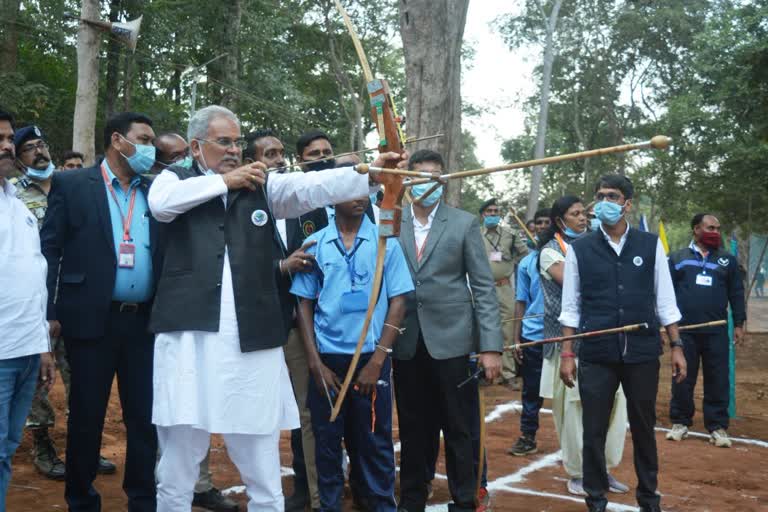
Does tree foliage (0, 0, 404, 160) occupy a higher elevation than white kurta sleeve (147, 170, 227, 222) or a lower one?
higher

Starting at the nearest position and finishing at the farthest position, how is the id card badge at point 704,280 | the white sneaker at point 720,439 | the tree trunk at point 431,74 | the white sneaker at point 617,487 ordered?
the white sneaker at point 617,487 < the white sneaker at point 720,439 < the tree trunk at point 431,74 < the id card badge at point 704,280

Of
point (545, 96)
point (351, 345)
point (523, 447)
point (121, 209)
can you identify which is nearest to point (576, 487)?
point (523, 447)

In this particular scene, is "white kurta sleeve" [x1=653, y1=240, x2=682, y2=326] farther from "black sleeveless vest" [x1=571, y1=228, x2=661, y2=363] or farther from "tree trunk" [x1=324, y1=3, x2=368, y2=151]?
"tree trunk" [x1=324, y1=3, x2=368, y2=151]

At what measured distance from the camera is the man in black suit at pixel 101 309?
13.9 ft

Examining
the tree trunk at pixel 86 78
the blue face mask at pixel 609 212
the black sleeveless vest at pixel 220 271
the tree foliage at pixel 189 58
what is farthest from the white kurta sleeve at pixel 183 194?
the tree foliage at pixel 189 58

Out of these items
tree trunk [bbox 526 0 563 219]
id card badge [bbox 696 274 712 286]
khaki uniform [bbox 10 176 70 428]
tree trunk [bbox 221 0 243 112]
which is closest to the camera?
khaki uniform [bbox 10 176 70 428]

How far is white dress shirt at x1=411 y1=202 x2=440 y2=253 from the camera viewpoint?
492 centimetres

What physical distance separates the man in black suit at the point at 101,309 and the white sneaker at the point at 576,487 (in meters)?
2.99

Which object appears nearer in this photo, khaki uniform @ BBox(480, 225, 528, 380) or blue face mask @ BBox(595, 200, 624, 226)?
blue face mask @ BBox(595, 200, 624, 226)

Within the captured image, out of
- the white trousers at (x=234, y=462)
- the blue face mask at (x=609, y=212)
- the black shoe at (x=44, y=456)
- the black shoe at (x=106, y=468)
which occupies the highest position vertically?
the blue face mask at (x=609, y=212)

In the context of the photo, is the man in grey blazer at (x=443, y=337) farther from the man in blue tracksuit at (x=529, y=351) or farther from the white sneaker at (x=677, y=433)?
the white sneaker at (x=677, y=433)

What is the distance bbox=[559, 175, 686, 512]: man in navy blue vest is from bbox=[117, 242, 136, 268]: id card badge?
2.69m

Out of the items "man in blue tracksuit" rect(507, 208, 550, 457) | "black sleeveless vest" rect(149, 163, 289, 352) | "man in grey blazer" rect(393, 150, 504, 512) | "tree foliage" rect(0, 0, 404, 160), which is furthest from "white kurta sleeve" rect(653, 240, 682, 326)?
"tree foliage" rect(0, 0, 404, 160)

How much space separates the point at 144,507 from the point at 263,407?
1.34 meters
